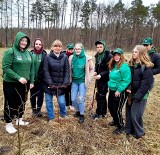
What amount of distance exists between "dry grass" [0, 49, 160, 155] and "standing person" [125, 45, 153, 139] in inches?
14.4

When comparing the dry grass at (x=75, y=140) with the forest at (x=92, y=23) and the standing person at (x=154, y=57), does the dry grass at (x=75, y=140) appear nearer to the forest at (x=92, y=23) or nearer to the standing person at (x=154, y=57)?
the standing person at (x=154, y=57)

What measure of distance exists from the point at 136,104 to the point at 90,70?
1.32 meters

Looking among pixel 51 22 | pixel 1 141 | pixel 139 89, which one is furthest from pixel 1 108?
pixel 51 22

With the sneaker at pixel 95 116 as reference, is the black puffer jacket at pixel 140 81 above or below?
above

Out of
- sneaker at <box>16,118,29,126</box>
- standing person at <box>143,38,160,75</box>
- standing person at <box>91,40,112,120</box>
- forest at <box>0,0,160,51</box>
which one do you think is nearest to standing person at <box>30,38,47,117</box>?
sneaker at <box>16,118,29,126</box>

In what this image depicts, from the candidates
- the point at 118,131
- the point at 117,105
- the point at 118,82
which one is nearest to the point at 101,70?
the point at 118,82

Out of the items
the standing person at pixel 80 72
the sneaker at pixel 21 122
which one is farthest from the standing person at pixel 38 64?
the standing person at pixel 80 72

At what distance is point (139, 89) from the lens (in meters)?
3.80

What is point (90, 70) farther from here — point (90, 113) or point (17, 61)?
point (17, 61)

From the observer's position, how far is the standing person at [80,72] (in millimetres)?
4609

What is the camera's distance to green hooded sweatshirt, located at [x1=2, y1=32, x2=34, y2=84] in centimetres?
374

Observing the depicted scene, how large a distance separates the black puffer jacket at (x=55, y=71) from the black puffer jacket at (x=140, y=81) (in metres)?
1.42

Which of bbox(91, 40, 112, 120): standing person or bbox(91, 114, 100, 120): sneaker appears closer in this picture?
bbox(91, 40, 112, 120): standing person

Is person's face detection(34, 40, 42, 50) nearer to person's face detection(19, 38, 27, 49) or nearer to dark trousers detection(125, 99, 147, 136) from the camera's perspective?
person's face detection(19, 38, 27, 49)
